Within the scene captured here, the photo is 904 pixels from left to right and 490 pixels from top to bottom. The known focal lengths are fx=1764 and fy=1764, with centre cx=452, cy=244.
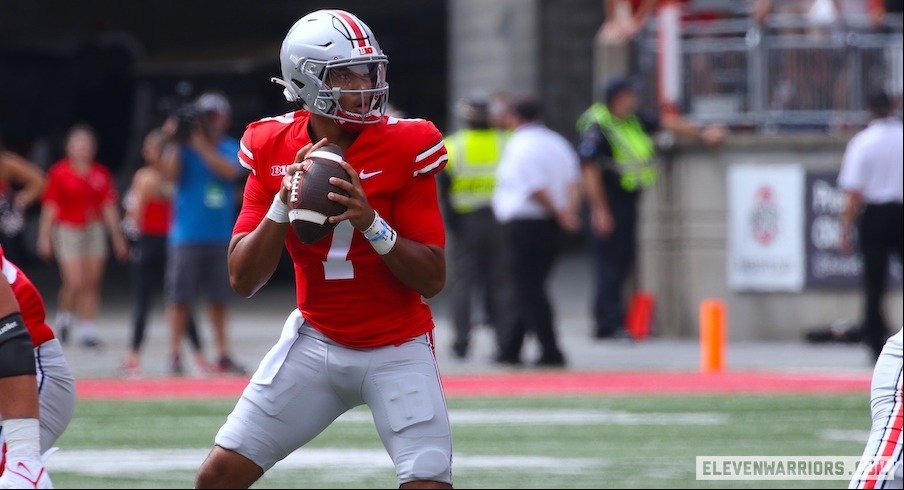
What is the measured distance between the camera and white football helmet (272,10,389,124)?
17.8 feet

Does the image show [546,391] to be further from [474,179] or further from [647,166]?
[647,166]

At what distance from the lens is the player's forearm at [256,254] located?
541 cm

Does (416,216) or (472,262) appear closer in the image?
(416,216)

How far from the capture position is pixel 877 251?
43.3 ft

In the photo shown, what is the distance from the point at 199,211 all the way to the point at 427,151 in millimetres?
7659

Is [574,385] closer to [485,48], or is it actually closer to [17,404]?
[17,404]

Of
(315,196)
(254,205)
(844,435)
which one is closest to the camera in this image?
(315,196)

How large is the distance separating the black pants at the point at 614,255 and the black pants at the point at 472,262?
142cm

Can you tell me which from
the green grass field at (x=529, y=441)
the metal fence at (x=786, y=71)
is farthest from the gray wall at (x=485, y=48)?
the green grass field at (x=529, y=441)

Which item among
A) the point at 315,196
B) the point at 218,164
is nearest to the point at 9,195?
the point at 218,164

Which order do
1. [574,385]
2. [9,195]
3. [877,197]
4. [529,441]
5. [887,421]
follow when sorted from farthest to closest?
[9,195]
[877,197]
[574,385]
[529,441]
[887,421]

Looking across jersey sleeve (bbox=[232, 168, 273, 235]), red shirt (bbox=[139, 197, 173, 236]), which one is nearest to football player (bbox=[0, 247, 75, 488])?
jersey sleeve (bbox=[232, 168, 273, 235])

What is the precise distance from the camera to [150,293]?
538 inches

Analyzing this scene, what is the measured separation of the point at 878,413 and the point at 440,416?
4.32 ft
